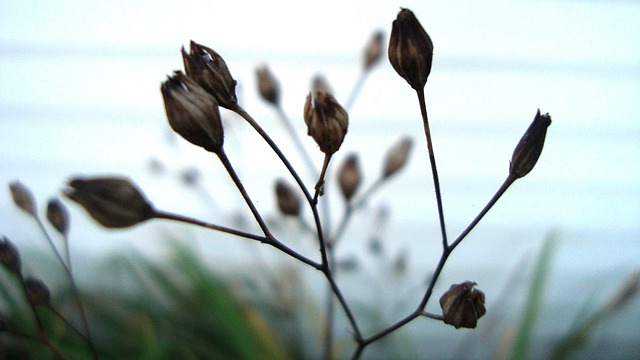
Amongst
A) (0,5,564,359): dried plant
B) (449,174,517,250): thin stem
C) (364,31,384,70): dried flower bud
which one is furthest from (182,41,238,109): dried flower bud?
(364,31,384,70): dried flower bud

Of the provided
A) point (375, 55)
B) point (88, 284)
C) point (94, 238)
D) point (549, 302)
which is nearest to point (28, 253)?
point (88, 284)

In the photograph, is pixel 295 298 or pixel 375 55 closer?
pixel 375 55

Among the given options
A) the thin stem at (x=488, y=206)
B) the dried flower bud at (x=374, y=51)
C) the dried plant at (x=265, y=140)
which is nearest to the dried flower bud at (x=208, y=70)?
the dried plant at (x=265, y=140)

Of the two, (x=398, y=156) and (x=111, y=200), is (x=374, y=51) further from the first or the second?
(x=111, y=200)

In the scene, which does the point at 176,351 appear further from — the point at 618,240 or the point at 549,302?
the point at 618,240

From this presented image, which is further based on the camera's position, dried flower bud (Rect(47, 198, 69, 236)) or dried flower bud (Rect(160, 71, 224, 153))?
dried flower bud (Rect(47, 198, 69, 236))

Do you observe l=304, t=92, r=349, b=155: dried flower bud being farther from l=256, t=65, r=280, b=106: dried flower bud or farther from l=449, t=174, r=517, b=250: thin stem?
l=256, t=65, r=280, b=106: dried flower bud

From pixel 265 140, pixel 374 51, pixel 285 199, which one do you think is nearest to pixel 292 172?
pixel 265 140
